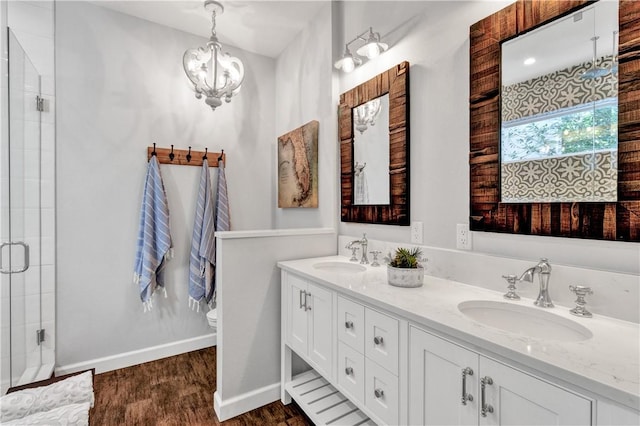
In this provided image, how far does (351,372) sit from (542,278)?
87 centimetres

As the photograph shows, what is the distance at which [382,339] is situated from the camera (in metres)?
1.21

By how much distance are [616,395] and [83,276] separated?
2888 millimetres

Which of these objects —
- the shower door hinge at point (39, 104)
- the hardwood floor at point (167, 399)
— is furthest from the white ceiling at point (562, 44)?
the shower door hinge at point (39, 104)

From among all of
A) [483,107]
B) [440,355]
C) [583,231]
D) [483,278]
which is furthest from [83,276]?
[583,231]

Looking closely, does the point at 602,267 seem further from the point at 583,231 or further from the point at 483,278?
the point at 483,278

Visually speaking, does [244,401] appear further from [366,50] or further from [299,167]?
[366,50]

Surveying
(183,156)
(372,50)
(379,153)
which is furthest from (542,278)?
(183,156)

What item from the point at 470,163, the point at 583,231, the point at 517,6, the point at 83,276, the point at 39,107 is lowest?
the point at 83,276

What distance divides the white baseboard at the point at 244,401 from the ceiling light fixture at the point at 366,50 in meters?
2.14

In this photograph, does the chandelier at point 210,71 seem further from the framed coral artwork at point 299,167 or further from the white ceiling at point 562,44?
the white ceiling at point 562,44

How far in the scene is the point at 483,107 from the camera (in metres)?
1.36

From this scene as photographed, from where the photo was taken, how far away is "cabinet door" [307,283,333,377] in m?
1.52

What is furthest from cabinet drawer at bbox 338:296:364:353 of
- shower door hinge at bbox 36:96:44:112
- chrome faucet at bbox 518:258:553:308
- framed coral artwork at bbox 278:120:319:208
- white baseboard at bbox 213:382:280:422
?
shower door hinge at bbox 36:96:44:112

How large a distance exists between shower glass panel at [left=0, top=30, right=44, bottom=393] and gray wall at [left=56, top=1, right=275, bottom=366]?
0.48 ft
